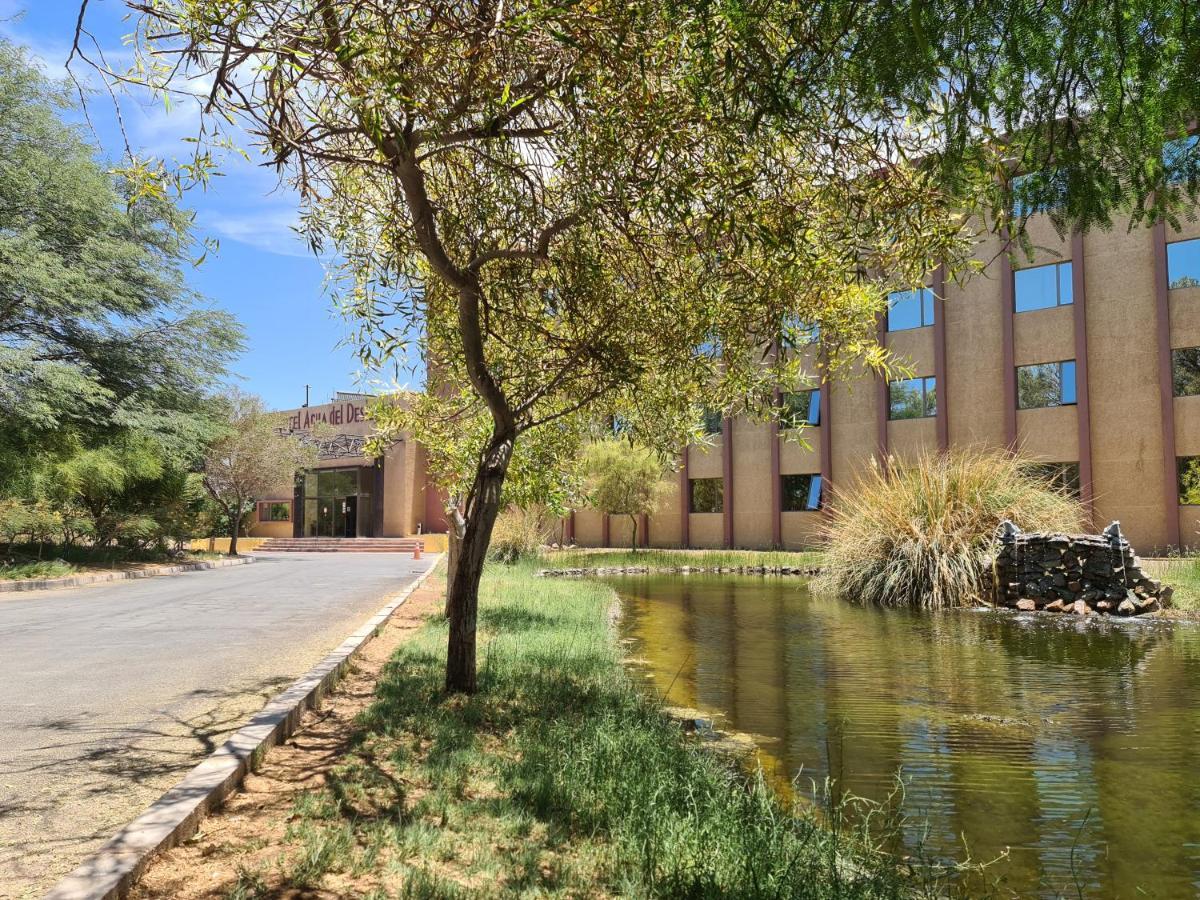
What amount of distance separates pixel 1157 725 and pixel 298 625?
33.7ft

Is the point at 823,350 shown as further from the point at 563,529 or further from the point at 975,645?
the point at 563,529

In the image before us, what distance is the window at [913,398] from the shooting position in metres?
29.8

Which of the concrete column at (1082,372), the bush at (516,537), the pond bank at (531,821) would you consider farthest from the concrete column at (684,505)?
the pond bank at (531,821)

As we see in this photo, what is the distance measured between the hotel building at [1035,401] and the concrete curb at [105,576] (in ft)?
53.6

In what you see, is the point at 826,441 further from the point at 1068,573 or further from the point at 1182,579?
the point at 1068,573

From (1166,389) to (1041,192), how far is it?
23647 millimetres

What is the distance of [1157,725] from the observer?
6.95 metres

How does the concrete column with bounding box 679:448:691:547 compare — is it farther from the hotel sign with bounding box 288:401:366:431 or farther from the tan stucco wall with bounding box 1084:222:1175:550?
the hotel sign with bounding box 288:401:366:431

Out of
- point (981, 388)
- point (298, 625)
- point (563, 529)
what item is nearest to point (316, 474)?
point (563, 529)

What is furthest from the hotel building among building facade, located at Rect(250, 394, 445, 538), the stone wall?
building facade, located at Rect(250, 394, 445, 538)

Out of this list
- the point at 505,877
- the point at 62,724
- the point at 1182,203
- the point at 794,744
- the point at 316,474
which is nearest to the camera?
the point at 505,877

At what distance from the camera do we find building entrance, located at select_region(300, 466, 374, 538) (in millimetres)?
53969

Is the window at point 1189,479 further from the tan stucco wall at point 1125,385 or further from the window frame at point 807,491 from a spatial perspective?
the window frame at point 807,491

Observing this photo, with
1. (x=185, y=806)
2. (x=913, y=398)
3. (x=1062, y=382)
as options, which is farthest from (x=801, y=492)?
(x=185, y=806)
